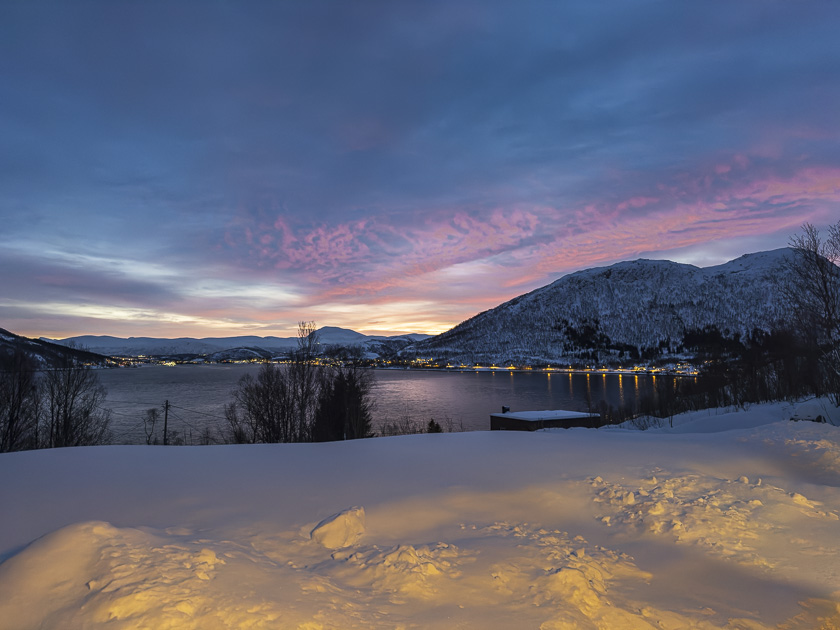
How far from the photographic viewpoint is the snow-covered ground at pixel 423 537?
4.03 meters

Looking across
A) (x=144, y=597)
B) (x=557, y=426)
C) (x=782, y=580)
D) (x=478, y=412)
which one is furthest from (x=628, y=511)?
(x=478, y=412)

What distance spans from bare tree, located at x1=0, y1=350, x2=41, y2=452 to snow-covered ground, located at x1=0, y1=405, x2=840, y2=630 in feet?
96.6

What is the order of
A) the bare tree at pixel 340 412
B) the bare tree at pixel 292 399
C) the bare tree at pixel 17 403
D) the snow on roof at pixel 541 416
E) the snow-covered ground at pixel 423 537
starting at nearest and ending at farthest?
1. the snow-covered ground at pixel 423 537
2. the snow on roof at pixel 541 416
3. the bare tree at pixel 17 403
4. the bare tree at pixel 340 412
5. the bare tree at pixel 292 399

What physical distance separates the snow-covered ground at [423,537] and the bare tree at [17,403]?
29456 mm

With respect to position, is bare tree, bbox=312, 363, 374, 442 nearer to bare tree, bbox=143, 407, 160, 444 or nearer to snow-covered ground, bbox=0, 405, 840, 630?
bare tree, bbox=143, 407, 160, 444

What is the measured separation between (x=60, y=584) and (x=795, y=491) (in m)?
10.5

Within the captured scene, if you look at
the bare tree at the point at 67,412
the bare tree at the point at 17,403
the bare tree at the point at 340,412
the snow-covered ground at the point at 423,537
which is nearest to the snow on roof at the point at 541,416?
the bare tree at the point at 340,412

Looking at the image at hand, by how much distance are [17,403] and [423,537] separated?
123ft

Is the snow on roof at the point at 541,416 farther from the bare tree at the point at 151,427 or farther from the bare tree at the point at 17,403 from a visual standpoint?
the bare tree at the point at 17,403

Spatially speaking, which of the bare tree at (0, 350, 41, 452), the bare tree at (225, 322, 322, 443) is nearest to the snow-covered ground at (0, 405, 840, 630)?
the bare tree at (225, 322, 322, 443)

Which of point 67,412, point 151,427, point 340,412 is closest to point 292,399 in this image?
point 340,412

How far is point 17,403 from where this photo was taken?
31.7 m

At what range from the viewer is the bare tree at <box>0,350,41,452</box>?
31078mm

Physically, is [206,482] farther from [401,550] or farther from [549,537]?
[549,537]
